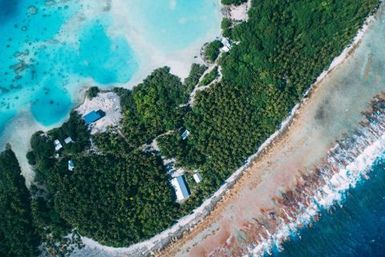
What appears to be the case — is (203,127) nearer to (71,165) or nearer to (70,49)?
(71,165)

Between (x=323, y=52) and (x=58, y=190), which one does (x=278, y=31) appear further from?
(x=58, y=190)

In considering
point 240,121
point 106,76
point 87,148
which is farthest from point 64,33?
point 240,121

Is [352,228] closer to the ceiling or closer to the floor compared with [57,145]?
closer to the floor

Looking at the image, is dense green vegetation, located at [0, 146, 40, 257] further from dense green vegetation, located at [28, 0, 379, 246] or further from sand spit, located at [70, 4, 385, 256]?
sand spit, located at [70, 4, 385, 256]

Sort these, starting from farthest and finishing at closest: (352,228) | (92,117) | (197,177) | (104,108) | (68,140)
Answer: (104,108) → (92,117) → (352,228) → (68,140) → (197,177)

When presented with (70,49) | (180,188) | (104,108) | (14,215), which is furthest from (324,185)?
(14,215)

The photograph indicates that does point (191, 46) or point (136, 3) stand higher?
point (136, 3)

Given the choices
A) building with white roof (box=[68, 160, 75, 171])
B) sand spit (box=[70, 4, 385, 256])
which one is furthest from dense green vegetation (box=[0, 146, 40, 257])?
sand spit (box=[70, 4, 385, 256])
